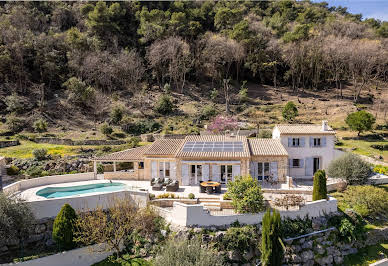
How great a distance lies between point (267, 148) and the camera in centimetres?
2545

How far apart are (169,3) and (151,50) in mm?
20046

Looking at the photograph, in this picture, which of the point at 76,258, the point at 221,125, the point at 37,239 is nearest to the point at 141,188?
the point at 76,258

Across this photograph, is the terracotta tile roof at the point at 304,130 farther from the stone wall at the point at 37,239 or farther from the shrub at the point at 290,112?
the stone wall at the point at 37,239

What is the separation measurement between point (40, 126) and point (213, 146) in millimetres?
26161

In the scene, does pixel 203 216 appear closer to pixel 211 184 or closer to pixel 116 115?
pixel 211 184

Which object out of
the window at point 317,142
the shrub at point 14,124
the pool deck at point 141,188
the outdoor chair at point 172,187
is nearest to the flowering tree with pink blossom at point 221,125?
the window at point 317,142

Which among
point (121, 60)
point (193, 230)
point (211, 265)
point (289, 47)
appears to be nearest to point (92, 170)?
point (193, 230)

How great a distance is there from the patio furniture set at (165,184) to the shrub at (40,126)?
23814 mm

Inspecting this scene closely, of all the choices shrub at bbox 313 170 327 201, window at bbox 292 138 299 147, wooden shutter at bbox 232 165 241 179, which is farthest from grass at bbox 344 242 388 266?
window at bbox 292 138 299 147

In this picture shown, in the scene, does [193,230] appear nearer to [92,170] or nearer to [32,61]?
[92,170]

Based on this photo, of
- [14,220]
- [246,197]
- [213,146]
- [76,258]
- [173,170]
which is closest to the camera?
[14,220]

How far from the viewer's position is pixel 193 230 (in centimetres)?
1794

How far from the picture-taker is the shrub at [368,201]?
21.0 m

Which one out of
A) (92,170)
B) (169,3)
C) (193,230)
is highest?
(169,3)
